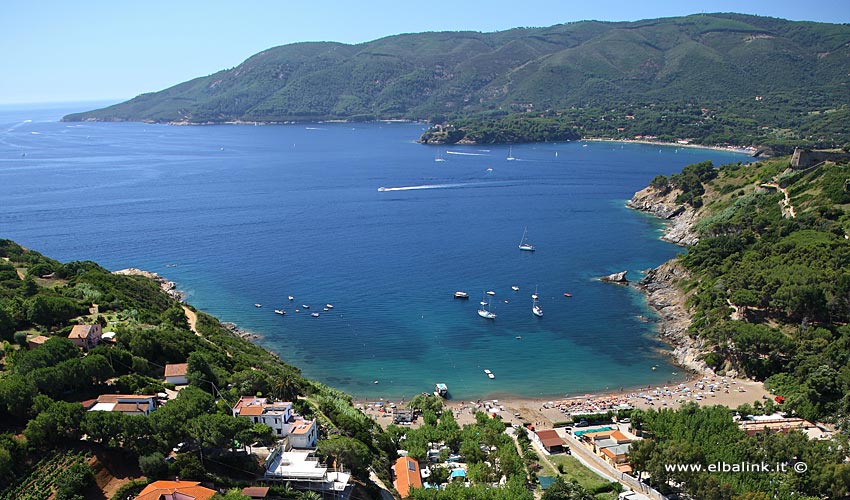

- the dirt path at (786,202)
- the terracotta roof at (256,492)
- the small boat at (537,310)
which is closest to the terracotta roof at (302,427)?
the terracotta roof at (256,492)

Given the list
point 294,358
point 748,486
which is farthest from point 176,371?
point 748,486

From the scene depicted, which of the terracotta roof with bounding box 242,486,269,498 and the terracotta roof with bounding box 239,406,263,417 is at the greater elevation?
the terracotta roof with bounding box 239,406,263,417

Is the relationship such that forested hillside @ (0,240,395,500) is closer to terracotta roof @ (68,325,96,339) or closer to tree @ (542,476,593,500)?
terracotta roof @ (68,325,96,339)

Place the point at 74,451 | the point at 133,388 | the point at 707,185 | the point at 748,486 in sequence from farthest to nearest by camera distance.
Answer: the point at 707,185
the point at 133,388
the point at 748,486
the point at 74,451

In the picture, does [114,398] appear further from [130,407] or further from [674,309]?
[674,309]

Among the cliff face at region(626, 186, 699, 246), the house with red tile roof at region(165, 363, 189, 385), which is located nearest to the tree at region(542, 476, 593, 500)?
the house with red tile roof at region(165, 363, 189, 385)

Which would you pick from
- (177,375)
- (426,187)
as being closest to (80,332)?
(177,375)

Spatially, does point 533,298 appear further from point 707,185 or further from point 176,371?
point 707,185
